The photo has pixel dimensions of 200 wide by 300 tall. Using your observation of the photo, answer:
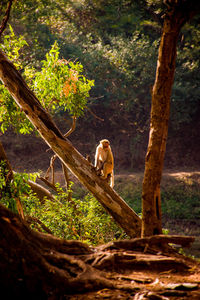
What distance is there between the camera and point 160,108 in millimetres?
3807

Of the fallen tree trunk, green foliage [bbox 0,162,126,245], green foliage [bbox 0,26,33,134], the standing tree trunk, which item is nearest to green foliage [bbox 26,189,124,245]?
green foliage [bbox 0,162,126,245]

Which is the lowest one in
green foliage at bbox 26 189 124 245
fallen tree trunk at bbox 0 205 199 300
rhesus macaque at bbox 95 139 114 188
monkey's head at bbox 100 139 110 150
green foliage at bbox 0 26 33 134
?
green foliage at bbox 26 189 124 245

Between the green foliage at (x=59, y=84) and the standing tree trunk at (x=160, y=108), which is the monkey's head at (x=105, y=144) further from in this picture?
the standing tree trunk at (x=160, y=108)

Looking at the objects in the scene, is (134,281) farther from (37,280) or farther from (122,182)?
(122,182)

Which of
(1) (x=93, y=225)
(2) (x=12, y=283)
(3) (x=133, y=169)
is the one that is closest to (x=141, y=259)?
(2) (x=12, y=283)

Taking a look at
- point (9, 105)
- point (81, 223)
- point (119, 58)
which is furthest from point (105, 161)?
point (119, 58)

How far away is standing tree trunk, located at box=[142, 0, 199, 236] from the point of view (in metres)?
3.52

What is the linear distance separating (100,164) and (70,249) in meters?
4.25

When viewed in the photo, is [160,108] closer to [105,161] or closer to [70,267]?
[70,267]

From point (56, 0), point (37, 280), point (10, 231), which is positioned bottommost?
point (37, 280)

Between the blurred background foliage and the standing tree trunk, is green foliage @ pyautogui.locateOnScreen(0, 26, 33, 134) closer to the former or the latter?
the standing tree trunk

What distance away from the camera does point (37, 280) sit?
2.67 m

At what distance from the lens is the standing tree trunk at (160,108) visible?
11.5 feet

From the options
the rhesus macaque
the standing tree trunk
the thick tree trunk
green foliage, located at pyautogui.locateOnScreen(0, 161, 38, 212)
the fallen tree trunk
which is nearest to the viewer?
Result: the fallen tree trunk
